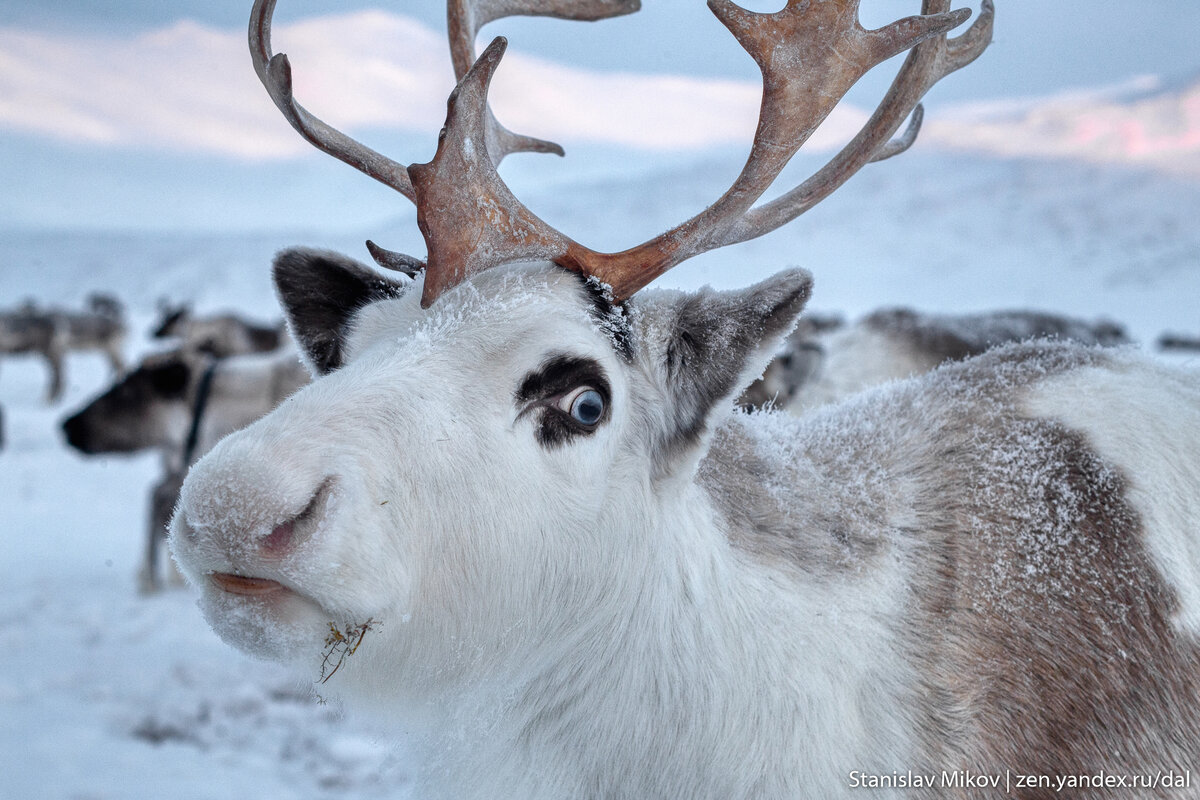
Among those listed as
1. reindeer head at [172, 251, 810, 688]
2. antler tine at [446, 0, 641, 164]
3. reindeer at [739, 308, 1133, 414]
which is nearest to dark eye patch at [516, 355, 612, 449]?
reindeer head at [172, 251, 810, 688]

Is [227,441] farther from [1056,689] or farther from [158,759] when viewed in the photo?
[158,759]

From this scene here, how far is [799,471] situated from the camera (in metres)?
2.31

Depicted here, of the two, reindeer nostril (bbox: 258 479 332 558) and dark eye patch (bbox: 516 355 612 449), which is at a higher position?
dark eye patch (bbox: 516 355 612 449)

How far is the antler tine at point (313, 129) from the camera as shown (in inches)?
96.0

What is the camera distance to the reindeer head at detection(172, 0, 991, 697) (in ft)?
5.16

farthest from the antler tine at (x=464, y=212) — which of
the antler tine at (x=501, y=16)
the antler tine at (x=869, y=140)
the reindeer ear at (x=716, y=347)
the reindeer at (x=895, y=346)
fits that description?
the reindeer at (x=895, y=346)

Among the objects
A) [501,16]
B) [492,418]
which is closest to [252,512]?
[492,418]

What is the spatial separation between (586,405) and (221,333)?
14.6m

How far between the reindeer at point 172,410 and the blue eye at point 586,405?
6.51 meters

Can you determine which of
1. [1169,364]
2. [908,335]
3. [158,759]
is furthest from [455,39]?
[908,335]

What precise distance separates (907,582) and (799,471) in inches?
15.5

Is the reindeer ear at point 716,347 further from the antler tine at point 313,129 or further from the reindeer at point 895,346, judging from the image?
the reindeer at point 895,346

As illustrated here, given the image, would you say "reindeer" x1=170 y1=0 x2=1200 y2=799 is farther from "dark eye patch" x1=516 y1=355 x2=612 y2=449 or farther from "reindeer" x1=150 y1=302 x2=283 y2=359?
"reindeer" x1=150 y1=302 x2=283 y2=359

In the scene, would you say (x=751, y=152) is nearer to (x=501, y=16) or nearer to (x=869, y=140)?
(x=869, y=140)
